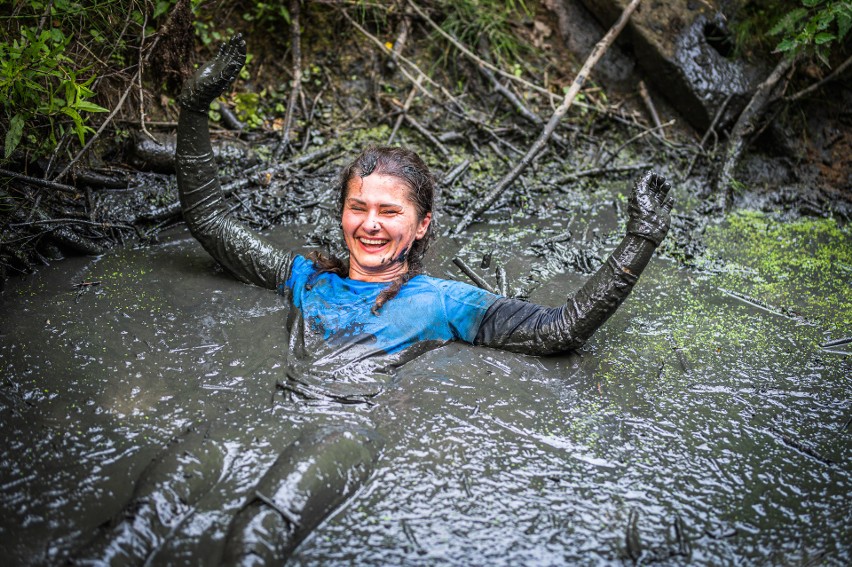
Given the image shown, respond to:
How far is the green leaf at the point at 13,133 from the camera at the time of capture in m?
3.98

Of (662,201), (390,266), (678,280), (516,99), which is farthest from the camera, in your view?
(516,99)

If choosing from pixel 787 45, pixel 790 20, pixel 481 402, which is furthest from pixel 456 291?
pixel 790 20

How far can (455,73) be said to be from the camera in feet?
22.0

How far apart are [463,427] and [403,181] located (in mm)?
1506

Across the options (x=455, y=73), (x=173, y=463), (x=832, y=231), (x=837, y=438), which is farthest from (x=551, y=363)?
(x=455, y=73)

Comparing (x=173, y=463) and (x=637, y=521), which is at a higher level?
(x=637, y=521)

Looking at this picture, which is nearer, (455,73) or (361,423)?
(361,423)

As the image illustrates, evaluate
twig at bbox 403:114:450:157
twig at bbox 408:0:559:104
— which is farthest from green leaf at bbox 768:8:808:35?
twig at bbox 403:114:450:157

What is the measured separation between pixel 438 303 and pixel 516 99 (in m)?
3.23

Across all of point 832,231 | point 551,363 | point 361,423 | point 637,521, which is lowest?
point 361,423

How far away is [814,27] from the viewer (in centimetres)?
541

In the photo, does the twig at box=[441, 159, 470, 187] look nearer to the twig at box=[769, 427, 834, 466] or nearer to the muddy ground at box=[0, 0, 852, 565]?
the muddy ground at box=[0, 0, 852, 565]

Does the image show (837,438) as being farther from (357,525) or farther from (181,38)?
(181,38)

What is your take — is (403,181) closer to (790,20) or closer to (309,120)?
(309,120)
